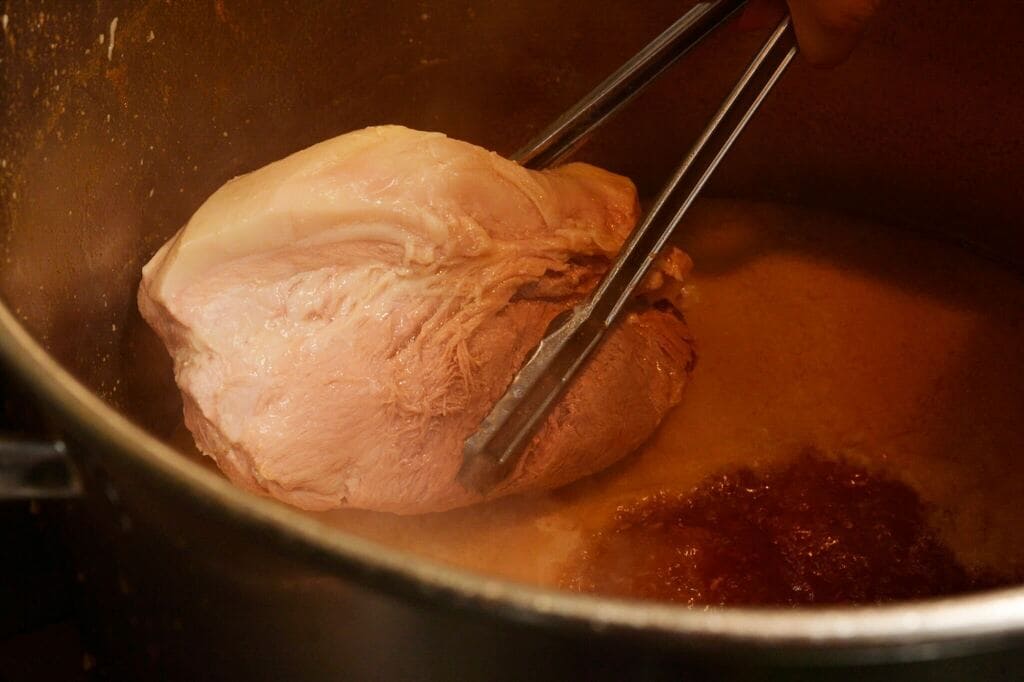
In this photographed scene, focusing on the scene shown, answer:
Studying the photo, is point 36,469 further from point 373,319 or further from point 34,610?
point 34,610

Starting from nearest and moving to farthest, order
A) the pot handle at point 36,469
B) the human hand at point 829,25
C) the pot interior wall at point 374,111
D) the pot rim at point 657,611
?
the pot rim at point 657,611 < the pot handle at point 36,469 < the pot interior wall at point 374,111 < the human hand at point 829,25

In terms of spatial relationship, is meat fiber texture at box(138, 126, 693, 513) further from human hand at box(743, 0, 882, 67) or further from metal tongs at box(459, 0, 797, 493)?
human hand at box(743, 0, 882, 67)

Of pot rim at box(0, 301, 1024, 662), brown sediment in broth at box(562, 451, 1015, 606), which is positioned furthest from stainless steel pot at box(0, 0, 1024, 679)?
brown sediment in broth at box(562, 451, 1015, 606)

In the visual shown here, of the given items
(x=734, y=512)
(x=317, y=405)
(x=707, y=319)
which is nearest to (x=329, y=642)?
(x=317, y=405)

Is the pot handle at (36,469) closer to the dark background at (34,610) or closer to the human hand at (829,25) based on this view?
the dark background at (34,610)

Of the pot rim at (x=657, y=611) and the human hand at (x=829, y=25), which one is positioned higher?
the human hand at (x=829, y=25)

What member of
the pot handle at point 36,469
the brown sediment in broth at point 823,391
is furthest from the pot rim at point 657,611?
the brown sediment in broth at point 823,391
